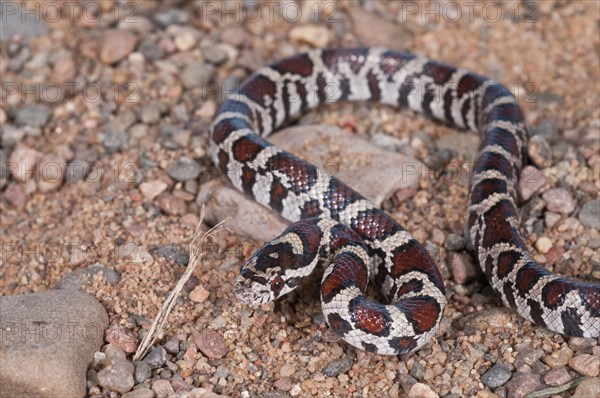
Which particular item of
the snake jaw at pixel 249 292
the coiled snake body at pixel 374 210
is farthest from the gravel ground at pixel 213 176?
the snake jaw at pixel 249 292

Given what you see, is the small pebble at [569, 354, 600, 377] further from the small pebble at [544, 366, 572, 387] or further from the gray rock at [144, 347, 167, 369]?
the gray rock at [144, 347, 167, 369]

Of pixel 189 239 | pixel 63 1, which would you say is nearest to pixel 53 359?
pixel 189 239

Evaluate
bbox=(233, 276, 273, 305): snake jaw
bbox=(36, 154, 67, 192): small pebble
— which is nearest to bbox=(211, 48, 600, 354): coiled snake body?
bbox=(233, 276, 273, 305): snake jaw

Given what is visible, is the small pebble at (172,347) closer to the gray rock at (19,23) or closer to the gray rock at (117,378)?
the gray rock at (117,378)

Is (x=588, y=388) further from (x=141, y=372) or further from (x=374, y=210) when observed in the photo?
(x=141, y=372)

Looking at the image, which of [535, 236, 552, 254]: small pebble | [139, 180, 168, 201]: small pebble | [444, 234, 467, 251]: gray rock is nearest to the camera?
[535, 236, 552, 254]: small pebble

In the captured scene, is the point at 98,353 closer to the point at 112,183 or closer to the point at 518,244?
the point at 112,183
